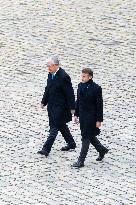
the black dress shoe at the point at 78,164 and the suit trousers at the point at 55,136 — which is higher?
the suit trousers at the point at 55,136

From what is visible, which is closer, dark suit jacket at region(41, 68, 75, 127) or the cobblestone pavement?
the cobblestone pavement

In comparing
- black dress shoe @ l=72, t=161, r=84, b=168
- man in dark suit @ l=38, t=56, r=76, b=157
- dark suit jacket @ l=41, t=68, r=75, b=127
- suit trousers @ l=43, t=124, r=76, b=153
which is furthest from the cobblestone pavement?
dark suit jacket @ l=41, t=68, r=75, b=127

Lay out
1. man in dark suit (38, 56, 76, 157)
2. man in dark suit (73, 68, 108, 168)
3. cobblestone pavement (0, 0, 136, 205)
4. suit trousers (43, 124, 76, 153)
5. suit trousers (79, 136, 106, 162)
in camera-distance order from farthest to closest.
A: suit trousers (43, 124, 76, 153), man in dark suit (38, 56, 76, 157), suit trousers (79, 136, 106, 162), man in dark suit (73, 68, 108, 168), cobblestone pavement (0, 0, 136, 205)

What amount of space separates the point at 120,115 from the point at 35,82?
246cm

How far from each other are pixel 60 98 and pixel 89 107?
2.46ft

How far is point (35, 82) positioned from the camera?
14828 mm

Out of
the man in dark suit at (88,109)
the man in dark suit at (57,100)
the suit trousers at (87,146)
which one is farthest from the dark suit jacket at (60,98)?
the suit trousers at (87,146)

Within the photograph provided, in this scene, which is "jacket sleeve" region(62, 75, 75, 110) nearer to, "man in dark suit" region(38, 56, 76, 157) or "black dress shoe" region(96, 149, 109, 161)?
"man in dark suit" region(38, 56, 76, 157)

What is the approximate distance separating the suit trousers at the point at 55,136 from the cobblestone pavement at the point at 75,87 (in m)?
0.19

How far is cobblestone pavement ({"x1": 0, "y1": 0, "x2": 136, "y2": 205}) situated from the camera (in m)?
10.3

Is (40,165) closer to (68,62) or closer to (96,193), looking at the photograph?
(96,193)

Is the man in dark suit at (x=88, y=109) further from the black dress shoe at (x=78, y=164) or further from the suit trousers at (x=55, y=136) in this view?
the suit trousers at (x=55, y=136)

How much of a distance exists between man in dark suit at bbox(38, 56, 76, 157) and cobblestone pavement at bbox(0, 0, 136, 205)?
35cm

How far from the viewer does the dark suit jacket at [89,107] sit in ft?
35.0
